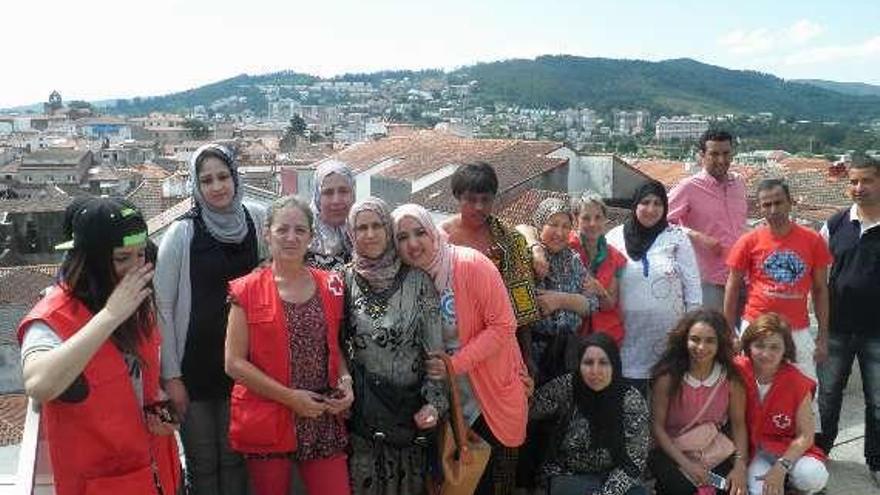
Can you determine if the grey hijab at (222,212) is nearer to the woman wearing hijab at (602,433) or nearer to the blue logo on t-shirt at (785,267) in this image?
the woman wearing hijab at (602,433)

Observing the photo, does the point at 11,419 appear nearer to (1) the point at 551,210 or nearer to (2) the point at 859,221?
(1) the point at 551,210

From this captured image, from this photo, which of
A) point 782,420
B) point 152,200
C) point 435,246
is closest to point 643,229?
point 782,420

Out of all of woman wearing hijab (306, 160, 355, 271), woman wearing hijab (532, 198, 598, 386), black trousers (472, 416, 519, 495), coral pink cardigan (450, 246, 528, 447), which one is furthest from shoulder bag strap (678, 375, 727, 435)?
woman wearing hijab (306, 160, 355, 271)

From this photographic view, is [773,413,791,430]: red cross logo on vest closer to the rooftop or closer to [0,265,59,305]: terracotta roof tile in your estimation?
[0,265,59,305]: terracotta roof tile

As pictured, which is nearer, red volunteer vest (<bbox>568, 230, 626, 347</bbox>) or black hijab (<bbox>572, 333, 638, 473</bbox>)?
black hijab (<bbox>572, 333, 638, 473</bbox>)

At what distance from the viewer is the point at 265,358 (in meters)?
3.10

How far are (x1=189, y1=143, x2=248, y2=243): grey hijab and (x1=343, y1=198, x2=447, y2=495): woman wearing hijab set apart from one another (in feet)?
1.63

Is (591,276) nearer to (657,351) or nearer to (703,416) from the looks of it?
(657,351)

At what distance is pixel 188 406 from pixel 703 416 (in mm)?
2387

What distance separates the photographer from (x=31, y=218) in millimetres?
35031

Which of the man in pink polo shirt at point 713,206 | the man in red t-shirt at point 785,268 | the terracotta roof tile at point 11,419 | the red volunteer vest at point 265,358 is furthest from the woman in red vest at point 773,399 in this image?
the terracotta roof tile at point 11,419

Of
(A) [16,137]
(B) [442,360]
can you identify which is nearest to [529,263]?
(B) [442,360]

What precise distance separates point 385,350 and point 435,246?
467 millimetres

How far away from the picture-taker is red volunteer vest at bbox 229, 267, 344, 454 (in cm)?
308
